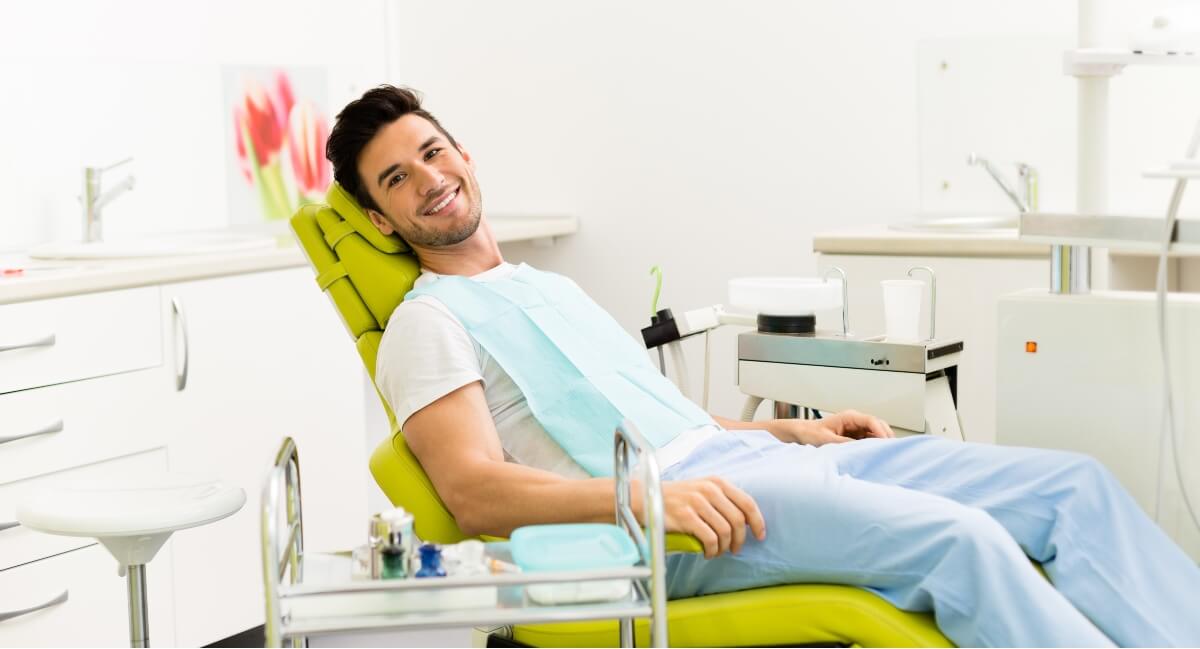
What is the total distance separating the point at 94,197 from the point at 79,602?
3.25 feet

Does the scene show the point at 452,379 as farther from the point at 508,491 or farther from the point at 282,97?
the point at 282,97

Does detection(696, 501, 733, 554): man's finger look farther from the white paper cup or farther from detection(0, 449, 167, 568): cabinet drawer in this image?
detection(0, 449, 167, 568): cabinet drawer

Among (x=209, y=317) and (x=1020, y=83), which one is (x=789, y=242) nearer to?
(x=1020, y=83)

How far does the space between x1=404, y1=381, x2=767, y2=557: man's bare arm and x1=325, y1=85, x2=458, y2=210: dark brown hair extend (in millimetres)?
473

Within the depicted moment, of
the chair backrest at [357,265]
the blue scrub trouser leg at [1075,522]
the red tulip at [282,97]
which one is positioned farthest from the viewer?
the red tulip at [282,97]

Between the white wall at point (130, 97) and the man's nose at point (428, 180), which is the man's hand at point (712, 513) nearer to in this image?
the man's nose at point (428, 180)

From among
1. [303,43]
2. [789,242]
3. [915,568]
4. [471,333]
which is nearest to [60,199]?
[303,43]

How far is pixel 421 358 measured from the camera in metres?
1.86

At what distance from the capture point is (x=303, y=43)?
12.7 feet

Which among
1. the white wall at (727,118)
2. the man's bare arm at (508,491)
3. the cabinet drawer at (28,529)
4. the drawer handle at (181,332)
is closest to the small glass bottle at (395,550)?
the man's bare arm at (508,491)

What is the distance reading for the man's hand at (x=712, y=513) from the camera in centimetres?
157

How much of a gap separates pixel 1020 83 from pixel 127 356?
88.0 inches

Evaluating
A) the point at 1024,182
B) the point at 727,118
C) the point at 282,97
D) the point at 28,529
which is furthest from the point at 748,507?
the point at 282,97

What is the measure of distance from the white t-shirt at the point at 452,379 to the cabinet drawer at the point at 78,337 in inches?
35.9
